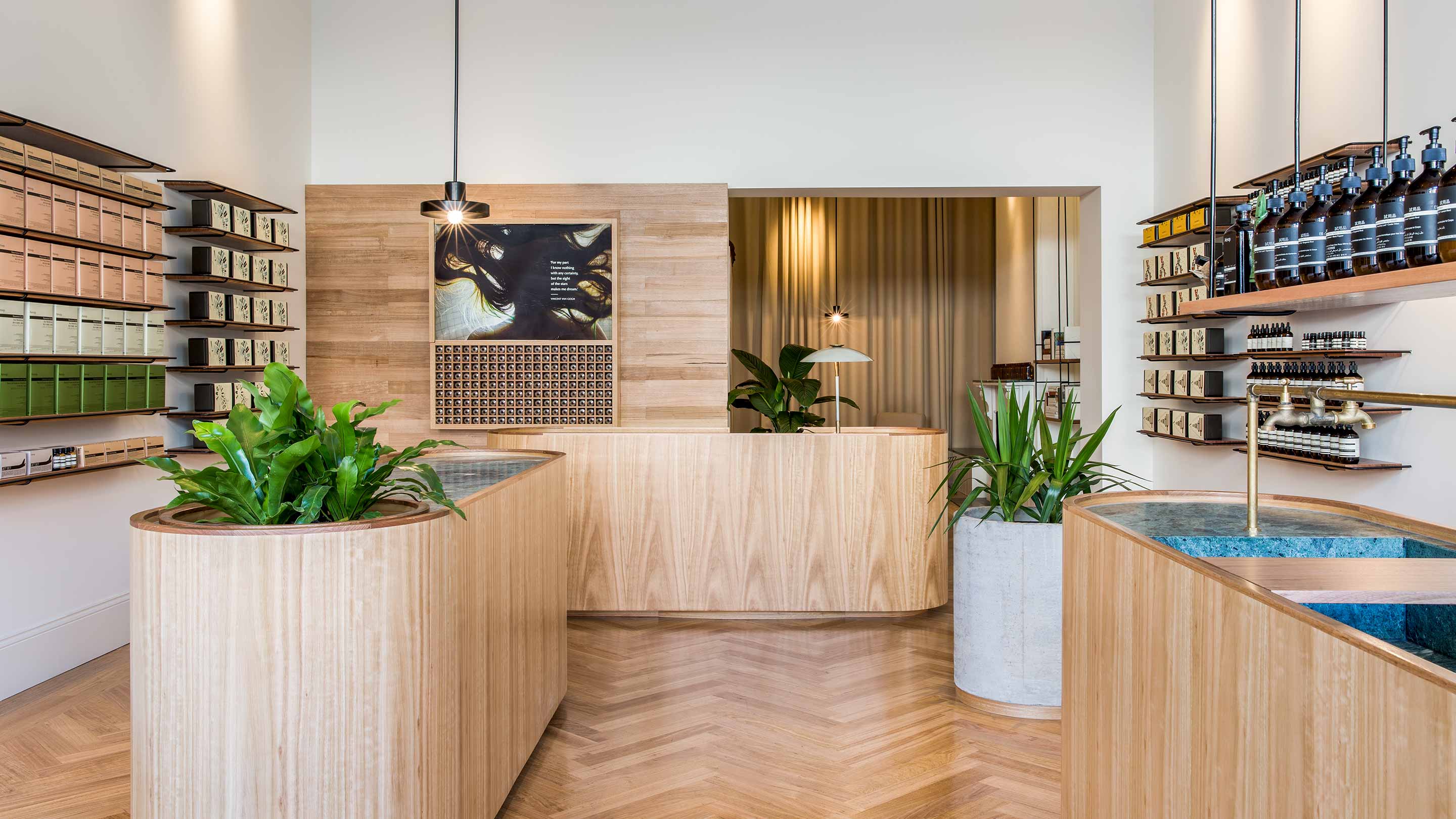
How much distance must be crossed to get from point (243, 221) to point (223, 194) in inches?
6.1

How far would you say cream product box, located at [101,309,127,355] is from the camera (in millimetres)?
3826

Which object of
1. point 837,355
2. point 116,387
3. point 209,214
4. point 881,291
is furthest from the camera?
point 881,291

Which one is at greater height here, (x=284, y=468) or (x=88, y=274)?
(x=88, y=274)

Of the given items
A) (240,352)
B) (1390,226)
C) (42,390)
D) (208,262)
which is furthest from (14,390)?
(1390,226)

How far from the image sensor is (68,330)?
142 inches

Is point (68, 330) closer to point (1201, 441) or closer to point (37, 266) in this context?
point (37, 266)

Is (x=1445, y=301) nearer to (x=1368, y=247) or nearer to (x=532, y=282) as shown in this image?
(x=1368, y=247)

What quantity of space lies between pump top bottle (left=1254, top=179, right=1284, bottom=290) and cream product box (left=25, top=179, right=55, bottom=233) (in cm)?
398

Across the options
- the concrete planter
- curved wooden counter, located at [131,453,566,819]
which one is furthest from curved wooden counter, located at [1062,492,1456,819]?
curved wooden counter, located at [131,453,566,819]

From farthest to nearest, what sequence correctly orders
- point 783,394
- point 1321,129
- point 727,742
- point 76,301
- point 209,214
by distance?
point 783,394 → point 209,214 → point 1321,129 → point 76,301 → point 727,742

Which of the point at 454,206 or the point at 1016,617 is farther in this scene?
the point at 454,206

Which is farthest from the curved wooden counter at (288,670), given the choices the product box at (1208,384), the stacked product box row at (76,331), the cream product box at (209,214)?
the product box at (1208,384)

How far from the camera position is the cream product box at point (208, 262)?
4477 millimetres

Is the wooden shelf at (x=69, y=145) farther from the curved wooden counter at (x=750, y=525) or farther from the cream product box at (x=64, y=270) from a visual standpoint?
the curved wooden counter at (x=750, y=525)
